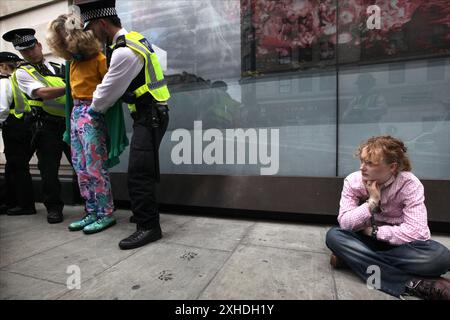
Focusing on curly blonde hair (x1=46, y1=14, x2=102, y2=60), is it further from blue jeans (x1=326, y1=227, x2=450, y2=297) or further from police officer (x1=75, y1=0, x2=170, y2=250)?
blue jeans (x1=326, y1=227, x2=450, y2=297)

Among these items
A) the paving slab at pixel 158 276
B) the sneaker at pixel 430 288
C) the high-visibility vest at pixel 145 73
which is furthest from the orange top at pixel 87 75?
the sneaker at pixel 430 288

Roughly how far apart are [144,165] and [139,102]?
55 cm

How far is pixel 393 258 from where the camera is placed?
1688mm

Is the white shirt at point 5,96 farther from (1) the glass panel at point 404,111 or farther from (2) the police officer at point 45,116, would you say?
(1) the glass panel at point 404,111

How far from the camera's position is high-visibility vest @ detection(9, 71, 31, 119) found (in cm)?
335

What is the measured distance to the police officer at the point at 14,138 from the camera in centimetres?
336

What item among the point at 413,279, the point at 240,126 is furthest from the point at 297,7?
the point at 413,279

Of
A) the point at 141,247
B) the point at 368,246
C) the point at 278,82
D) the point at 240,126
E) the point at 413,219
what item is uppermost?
the point at 278,82

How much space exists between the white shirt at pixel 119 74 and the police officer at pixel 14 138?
1.78m

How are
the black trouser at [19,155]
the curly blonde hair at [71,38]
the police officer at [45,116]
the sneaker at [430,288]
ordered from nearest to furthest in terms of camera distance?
the sneaker at [430,288] → the curly blonde hair at [71,38] → the police officer at [45,116] → the black trouser at [19,155]
